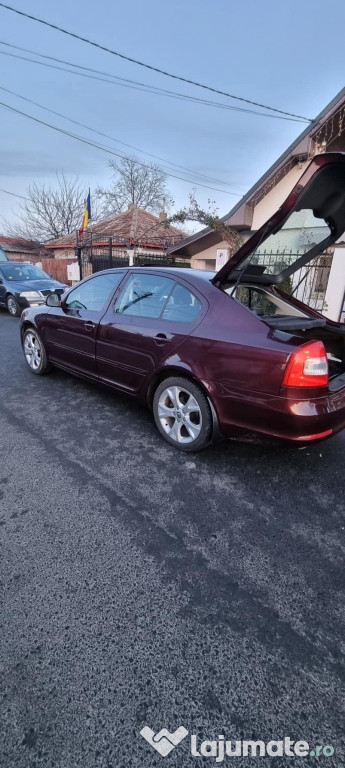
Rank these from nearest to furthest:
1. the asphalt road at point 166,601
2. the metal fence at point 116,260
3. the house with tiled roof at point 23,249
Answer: the asphalt road at point 166,601, the metal fence at point 116,260, the house with tiled roof at point 23,249

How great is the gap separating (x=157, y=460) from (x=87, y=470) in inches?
21.9

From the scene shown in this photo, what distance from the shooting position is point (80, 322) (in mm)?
3828

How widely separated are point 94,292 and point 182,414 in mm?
1861

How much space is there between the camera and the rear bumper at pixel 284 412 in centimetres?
225

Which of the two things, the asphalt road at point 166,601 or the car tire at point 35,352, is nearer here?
the asphalt road at point 166,601

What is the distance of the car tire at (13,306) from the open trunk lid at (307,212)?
27.6 ft

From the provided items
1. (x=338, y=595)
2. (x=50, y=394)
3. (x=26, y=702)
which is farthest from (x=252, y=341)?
(x=50, y=394)

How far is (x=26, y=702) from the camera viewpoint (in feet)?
4.16

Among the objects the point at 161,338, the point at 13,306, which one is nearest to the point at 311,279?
the point at 161,338

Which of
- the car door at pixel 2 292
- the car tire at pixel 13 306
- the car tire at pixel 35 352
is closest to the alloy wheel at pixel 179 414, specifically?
the car tire at pixel 35 352

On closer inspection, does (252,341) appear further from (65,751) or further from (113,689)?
(65,751)

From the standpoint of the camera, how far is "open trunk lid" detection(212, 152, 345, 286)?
209 centimetres

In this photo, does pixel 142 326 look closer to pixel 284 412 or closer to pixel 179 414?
pixel 179 414

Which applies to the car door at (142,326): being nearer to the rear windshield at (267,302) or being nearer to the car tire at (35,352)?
the rear windshield at (267,302)
